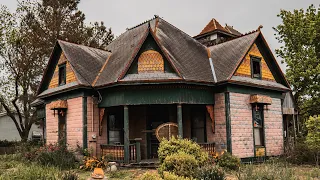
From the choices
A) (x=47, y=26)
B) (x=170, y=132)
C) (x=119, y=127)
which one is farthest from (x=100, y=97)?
(x=47, y=26)

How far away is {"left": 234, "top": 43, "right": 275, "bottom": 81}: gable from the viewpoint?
16.2 m

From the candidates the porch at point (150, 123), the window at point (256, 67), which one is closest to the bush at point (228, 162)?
the porch at point (150, 123)

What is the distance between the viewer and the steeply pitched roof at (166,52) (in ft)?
48.5

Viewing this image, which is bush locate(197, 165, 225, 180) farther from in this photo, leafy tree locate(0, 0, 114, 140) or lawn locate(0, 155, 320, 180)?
leafy tree locate(0, 0, 114, 140)

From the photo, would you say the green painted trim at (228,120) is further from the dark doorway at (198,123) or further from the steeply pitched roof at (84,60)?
the steeply pitched roof at (84,60)

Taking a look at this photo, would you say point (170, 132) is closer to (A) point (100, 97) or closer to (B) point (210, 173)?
(A) point (100, 97)

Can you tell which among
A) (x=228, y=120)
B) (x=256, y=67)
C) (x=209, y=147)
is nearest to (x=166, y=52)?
(x=228, y=120)

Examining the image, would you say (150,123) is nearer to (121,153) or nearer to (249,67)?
(121,153)

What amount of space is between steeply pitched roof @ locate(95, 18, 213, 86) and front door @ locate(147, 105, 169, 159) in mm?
2543

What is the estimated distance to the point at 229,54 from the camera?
17.1 metres

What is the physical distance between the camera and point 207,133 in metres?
16.0

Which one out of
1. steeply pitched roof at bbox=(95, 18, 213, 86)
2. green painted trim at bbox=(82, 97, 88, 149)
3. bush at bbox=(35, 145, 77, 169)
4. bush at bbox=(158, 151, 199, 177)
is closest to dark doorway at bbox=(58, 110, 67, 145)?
bush at bbox=(35, 145, 77, 169)

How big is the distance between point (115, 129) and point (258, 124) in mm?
7427

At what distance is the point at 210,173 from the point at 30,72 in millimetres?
26191
